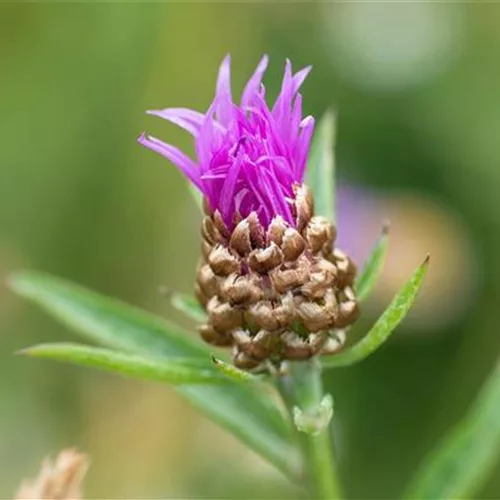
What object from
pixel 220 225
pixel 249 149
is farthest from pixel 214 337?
pixel 249 149

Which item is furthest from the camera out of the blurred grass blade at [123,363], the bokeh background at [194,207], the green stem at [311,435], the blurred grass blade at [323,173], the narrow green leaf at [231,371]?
the bokeh background at [194,207]

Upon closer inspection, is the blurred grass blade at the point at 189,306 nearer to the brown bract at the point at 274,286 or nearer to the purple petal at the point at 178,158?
the brown bract at the point at 274,286

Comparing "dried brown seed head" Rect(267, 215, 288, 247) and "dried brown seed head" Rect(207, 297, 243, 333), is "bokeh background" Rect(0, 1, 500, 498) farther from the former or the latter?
"dried brown seed head" Rect(267, 215, 288, 247)

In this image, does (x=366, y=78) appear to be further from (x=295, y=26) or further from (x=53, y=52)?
(x=53, y=52)

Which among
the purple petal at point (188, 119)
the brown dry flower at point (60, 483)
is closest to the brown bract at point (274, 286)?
the purple petal at point (188, 119)

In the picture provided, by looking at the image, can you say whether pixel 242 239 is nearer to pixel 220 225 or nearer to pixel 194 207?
pixel 220 225
